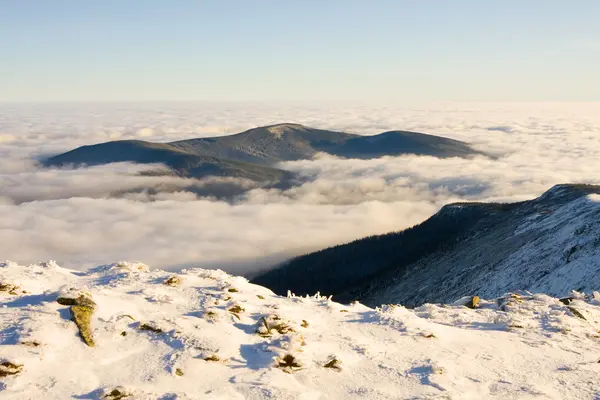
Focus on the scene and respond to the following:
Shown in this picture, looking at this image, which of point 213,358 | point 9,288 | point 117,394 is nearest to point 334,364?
point 213,358

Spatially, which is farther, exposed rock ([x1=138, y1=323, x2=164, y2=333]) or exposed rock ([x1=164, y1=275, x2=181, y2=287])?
exposed rock ([x1=164, y1=275, x2=181, y2=287])

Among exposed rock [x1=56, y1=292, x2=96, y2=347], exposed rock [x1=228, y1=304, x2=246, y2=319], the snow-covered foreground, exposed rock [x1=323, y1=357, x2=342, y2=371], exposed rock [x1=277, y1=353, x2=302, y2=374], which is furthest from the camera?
exposed rock [x1=228, y1=304, x2=246, y2=319]

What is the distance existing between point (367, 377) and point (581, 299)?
20481 millimetres

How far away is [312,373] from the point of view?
17.1 m

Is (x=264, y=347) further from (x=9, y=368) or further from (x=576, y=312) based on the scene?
(x=576, y=312)

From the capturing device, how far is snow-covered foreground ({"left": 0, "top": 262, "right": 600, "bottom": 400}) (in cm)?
1561

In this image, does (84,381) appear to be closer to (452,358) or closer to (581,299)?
(452,358)

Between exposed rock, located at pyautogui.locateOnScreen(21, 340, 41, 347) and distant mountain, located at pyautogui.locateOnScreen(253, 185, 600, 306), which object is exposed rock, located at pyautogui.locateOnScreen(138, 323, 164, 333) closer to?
exposed rock, located at pyautogui.locateOnScreen(21, 340, 41, 347)

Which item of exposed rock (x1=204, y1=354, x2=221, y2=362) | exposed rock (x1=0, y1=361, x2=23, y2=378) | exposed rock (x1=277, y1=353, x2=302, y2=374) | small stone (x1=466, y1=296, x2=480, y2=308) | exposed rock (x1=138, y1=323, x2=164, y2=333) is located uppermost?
exposed rock (x1=0, y1=361, x2=23, y2=378)

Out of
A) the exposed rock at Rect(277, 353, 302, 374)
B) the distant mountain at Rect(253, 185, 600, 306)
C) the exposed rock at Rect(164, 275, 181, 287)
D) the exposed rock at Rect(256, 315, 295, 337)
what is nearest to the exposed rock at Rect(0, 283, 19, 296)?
the exposed rock at Rect(164, 275, 181, 287)

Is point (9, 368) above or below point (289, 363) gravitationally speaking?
above

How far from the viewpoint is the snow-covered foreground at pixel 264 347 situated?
615 inches

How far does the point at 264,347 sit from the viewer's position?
60.7 ft

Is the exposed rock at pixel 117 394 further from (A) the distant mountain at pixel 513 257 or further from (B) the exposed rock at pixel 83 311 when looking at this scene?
(A) the distant mountain at pixel 513 257
